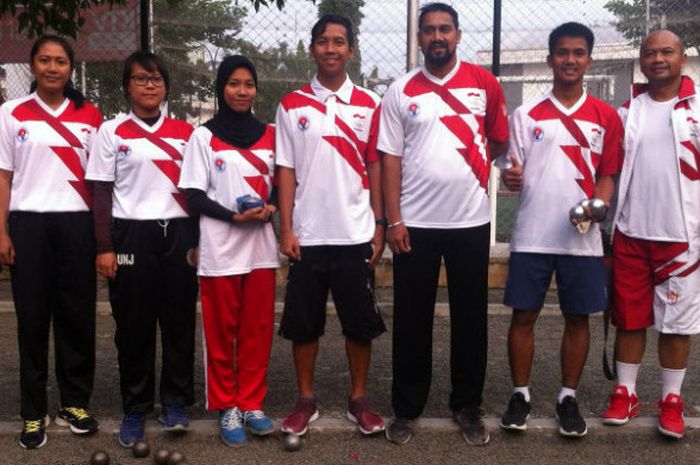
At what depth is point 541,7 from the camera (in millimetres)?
8125

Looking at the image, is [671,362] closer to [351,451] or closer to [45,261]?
[351,451]

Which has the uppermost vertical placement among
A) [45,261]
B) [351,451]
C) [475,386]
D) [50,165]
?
[50,165]

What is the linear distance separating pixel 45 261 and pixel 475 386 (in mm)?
2437

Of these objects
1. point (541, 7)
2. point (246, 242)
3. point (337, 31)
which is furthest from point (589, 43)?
point (541, 7)

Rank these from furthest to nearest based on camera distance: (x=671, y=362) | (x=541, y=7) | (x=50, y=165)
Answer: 1. (x=541, y=7)
2. (x=671, y=362)
3. (x=50, y=165)

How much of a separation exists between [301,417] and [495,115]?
6.52ft

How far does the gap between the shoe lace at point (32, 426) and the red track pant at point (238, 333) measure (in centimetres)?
93

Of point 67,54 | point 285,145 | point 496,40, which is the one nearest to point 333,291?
point 285,145

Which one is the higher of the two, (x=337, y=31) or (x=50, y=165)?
(x=337, y=31)

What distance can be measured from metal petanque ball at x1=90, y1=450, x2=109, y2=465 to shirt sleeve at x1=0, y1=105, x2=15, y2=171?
1.56m

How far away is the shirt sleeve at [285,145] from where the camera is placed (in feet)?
14.6

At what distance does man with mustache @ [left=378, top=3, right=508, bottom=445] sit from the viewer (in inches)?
173

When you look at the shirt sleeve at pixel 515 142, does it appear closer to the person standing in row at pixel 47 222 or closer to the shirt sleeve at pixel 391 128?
the shirt sleeve at pixel 391 128

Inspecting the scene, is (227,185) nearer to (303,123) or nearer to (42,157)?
(303,123)
